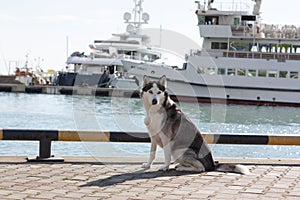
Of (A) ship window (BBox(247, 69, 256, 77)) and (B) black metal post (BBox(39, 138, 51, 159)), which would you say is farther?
(A) ship window (BBox(247, 69, 256, 77))

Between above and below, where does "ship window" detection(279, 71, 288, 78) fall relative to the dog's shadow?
below

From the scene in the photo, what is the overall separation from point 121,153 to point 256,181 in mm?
8534

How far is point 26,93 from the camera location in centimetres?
5350

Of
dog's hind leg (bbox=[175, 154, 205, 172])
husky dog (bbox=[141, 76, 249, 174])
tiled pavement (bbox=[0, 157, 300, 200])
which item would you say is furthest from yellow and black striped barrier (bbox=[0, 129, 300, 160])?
dog's hind leg (bbox=[175, 154, 205, 172])

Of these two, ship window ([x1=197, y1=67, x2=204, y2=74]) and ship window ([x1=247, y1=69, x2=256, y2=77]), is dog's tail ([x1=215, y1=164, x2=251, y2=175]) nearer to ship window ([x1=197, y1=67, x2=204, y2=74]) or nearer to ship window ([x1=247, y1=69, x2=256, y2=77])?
ship window ([x1=197, y1=67, x2=204, y2=74])

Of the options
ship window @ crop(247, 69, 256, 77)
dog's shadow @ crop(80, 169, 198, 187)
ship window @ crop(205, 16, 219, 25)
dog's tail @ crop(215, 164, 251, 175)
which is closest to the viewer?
dog's shadow @ crop(80, 169, 198, 187)

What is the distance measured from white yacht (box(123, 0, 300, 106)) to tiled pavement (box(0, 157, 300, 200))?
3625 centimetres

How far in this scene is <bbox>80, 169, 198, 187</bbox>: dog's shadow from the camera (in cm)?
645

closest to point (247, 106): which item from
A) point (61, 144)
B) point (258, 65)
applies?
point (258, 65)

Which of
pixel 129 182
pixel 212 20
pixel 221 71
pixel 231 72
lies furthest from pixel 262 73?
pixel 129 182

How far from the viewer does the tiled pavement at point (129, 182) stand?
19.3 ft

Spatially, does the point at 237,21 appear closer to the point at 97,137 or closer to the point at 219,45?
the point at 219,45

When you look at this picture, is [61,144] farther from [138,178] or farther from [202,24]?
[202,24]

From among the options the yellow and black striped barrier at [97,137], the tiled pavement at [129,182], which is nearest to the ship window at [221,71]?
the yellow and black striped barrier at [97,137]
